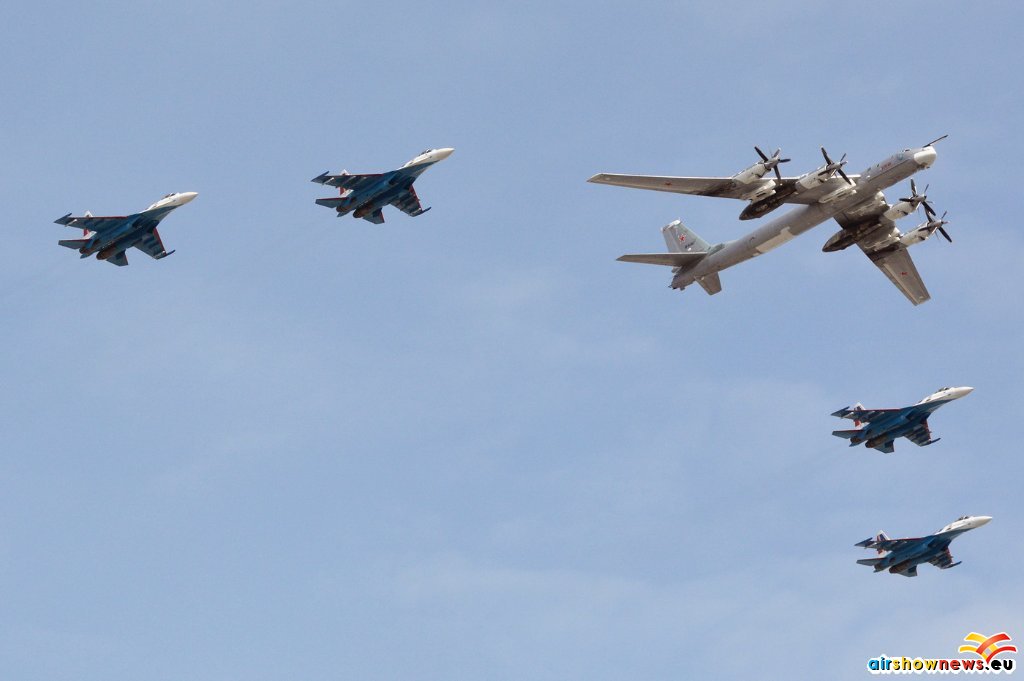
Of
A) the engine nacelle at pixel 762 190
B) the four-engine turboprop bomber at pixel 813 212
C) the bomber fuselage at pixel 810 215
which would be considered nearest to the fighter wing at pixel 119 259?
the four-engine turboprop bomber at pixel 813 212

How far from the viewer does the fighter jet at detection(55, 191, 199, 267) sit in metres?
93.9

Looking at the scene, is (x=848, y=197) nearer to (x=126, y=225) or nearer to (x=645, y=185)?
(x=645, y=185)

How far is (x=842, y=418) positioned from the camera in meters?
110

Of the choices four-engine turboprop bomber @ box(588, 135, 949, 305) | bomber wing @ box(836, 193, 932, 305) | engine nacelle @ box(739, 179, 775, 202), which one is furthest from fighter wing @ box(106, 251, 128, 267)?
bomber wing @ box(836, 193, 932, 305)

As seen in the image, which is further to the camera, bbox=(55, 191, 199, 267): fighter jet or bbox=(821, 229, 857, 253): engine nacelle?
bbox=(821, 229, 857, 253): engine nacelle

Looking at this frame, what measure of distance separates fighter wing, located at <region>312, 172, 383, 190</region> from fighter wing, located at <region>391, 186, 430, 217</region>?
2196mm

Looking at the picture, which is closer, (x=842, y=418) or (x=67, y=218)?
(x=67, y=218)

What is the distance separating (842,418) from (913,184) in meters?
21.3

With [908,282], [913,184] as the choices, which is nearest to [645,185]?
[913,184]

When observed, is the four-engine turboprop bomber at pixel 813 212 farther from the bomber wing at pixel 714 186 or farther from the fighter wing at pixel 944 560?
the fighter wing at pixel 944 560

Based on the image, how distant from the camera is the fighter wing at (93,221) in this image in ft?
306

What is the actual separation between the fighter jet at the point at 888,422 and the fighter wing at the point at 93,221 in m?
56.8

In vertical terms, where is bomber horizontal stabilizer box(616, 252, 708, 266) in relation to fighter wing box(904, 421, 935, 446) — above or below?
above

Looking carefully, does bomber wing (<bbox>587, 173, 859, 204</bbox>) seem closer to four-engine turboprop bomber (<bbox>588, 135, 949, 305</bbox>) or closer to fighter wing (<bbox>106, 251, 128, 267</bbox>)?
four-engine turboprop bomber (<bbox>588, 135, 949, 305</bbox>)
